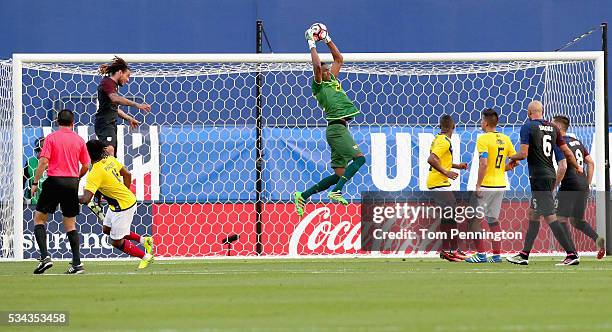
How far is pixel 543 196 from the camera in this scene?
1248 cm

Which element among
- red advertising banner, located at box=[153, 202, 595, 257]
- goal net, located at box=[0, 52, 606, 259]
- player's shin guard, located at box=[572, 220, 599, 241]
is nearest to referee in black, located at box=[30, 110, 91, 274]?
goal net, located at box=[0, 52, 606, 259]

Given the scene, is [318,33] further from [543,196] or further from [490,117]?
[543,196]

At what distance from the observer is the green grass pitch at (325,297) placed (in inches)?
254

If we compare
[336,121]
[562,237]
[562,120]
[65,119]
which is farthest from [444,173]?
[65,119]

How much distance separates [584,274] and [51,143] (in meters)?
5.28

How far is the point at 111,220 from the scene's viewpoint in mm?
12672

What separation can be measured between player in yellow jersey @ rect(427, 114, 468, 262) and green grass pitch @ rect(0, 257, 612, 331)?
141 cm

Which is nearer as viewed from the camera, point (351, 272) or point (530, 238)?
point (351, 272)

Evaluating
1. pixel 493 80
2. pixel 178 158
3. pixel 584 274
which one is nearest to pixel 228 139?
pixel 178 158

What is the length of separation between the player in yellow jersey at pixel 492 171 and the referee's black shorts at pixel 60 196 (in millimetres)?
4589

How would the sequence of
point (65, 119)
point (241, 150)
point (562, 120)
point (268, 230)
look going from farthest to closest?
1. point (241, 150)
2. point (268, 230)
3. point (562, 120)
4. point (65, 119)

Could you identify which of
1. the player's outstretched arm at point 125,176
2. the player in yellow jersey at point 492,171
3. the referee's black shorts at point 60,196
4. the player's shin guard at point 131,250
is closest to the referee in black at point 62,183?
the referee's black shorts at point 60,196

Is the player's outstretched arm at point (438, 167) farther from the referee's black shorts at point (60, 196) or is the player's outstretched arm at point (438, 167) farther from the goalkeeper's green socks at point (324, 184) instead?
the referee's black shorts at point (60, 196)

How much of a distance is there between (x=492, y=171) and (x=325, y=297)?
582 cm
